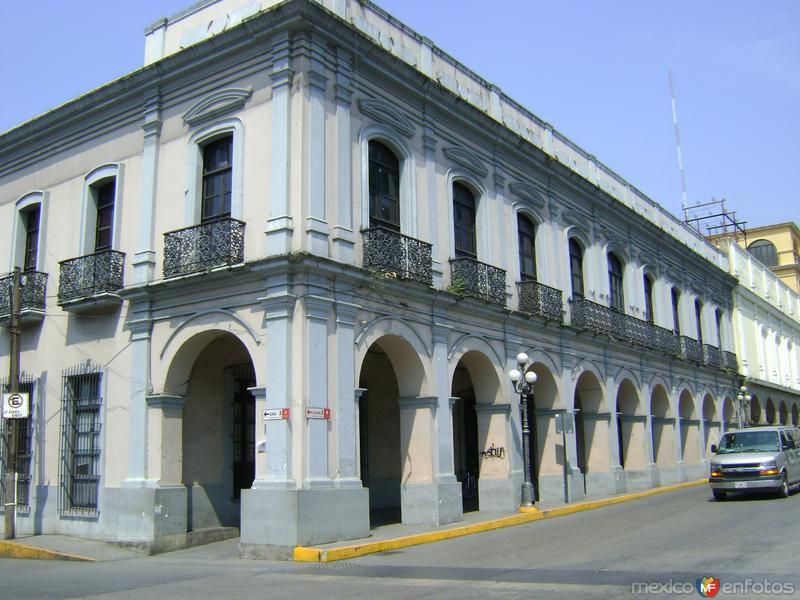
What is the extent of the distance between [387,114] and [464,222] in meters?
3.45

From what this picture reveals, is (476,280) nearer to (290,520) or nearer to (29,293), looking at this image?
(290,520)

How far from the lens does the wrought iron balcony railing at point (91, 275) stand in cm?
1569

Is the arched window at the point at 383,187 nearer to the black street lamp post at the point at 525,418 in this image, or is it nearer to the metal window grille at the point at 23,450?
the black street lamp post at the point at 525,418

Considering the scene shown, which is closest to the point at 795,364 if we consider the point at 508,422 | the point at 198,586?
the point at 508,422

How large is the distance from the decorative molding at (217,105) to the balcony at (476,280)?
5422 millimetres

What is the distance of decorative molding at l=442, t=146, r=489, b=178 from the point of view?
57.9 ft

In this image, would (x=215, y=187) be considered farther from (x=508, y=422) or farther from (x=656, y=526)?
(x=656, y=526)

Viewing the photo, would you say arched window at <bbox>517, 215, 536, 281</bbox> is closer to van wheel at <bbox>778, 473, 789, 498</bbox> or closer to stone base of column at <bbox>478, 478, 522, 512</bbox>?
stone base of column at <bbox>478, 478, 522, 512</bbox>

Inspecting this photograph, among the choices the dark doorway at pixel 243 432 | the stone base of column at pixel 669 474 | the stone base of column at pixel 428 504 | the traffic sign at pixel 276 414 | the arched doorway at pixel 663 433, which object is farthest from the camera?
the arched doorway at pixel 663 433

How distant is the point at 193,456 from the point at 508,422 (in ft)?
22.4

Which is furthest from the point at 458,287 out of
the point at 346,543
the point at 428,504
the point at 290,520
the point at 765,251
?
the point at 765,251

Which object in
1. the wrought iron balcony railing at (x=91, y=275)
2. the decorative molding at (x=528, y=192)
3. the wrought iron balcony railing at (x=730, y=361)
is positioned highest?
the decorative molding at (x=528, y=192)

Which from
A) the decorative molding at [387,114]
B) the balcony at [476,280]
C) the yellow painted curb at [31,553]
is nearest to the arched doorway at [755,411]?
the balcony at [476,280]

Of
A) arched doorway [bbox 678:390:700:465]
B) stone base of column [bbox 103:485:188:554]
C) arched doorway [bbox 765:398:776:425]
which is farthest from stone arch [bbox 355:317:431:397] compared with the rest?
arched doorway [bbox 765:398:776:425]
